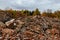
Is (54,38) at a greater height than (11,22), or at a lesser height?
lesser

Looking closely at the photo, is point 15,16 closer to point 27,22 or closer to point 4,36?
point 27,22

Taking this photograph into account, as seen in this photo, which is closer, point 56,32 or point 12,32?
point 12,32

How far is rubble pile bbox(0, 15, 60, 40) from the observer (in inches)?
622

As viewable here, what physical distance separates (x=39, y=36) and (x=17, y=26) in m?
1.94

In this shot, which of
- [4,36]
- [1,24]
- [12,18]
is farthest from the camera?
[12,18]

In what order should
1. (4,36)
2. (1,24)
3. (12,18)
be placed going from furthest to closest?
(12,18)
(1,24)
(4,36)

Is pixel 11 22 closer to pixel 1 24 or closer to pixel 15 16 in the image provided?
pixel 1 24

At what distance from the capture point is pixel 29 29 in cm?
1688

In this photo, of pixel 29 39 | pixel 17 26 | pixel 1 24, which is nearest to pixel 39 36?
pixel 29 39

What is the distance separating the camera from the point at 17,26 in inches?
667

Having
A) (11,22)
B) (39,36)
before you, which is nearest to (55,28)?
(39,36)

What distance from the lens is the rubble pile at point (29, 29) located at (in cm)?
1580

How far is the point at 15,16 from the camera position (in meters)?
19.3

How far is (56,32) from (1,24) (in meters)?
4.31
